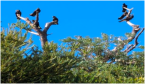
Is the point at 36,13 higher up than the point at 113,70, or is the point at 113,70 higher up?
the point at 36,13

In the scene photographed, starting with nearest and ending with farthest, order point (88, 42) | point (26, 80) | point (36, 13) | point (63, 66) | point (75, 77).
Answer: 1. point (26, 80)
2. point (63, 66)
3. point (75, 77)
4. point (88, 42)
5. point (36, 13)

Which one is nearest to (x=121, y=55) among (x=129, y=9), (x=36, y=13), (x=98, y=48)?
(x=98, y=48)

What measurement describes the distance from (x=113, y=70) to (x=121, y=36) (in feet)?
11.4

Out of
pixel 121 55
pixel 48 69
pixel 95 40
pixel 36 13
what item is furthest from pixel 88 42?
pixel 48 69

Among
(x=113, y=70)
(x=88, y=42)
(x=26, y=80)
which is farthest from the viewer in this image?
(x=88, y=42)

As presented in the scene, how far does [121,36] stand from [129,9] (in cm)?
345

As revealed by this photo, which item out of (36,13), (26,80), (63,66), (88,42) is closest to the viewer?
(26,80)

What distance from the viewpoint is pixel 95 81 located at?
28.2 ft

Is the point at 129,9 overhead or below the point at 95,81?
overhead

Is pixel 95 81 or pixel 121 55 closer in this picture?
pixel 95 81

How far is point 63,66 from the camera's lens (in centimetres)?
782

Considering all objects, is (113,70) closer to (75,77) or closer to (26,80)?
(75,77)

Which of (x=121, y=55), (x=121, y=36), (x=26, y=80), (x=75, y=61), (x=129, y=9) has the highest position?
(x=129, y=9)

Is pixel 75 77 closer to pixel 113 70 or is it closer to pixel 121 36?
pixel 113 70
